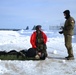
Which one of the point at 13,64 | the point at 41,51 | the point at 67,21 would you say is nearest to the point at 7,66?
the point at 13,64

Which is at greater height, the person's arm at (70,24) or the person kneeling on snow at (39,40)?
the person's arm at (70,24)

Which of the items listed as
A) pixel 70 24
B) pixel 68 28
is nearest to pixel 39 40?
pixel 68 28

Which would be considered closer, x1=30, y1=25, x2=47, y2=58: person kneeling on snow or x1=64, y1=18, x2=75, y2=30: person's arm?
x1=64, y1=18, x2=75, y2=30: person's arm

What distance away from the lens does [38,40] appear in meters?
11.1

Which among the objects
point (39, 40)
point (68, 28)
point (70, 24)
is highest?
point (70, 24)

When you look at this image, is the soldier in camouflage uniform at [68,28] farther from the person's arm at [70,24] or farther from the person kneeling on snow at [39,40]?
the person kneeling on snow at [39,40]

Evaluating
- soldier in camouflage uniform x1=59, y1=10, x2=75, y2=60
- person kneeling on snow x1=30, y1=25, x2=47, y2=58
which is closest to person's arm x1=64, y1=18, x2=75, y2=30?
soldier in camouflage uniform x1=59, y1=10, x2=75, y2=60

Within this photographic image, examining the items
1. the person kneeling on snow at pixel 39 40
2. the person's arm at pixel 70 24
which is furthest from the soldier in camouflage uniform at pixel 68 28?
the person kneeling on snow at pixel 39 40

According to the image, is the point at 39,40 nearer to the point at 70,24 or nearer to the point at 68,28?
the point at 68,28

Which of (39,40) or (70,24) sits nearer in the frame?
(70,24)

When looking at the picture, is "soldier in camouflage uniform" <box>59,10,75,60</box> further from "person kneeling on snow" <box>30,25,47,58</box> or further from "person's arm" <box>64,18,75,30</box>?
"person kneeling on snow" <box>30,25,47,58</box>

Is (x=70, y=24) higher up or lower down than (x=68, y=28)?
higher up

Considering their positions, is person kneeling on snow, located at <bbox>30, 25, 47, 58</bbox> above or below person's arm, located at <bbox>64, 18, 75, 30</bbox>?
below

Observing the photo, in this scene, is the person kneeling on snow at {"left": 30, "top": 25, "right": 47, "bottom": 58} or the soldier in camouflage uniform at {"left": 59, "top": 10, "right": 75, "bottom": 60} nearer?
the soldier in camouflage uniform at {"left": 59, "top": 10, "right": 75, "bottom": 60}
